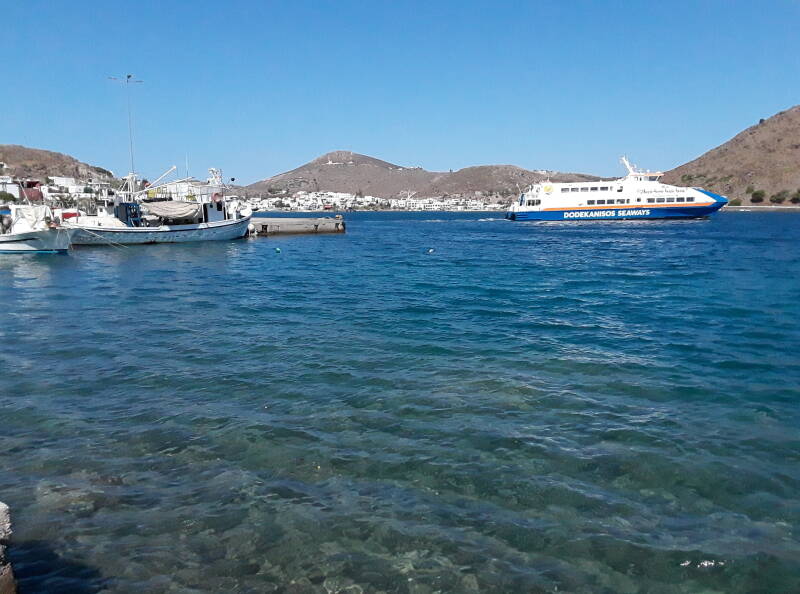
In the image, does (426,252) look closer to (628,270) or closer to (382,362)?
(628,270)

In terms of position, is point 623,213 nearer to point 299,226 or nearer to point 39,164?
point 299,226

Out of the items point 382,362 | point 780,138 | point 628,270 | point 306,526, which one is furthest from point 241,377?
point 780,138

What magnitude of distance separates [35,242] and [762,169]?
626 feet

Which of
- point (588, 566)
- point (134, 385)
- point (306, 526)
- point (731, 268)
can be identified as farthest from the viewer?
point (731, 268)

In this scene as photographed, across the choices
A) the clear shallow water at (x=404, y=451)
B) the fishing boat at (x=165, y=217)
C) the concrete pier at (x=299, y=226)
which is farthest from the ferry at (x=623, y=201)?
the clear shallow water at (x=404, y=451)

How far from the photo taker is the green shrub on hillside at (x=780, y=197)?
148000 millimetres

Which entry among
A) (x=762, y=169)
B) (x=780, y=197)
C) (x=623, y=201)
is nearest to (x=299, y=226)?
(x=623, y=201)

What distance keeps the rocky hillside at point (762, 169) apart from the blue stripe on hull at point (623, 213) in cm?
8388

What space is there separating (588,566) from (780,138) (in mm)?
221724

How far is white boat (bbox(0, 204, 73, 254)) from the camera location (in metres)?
36.6

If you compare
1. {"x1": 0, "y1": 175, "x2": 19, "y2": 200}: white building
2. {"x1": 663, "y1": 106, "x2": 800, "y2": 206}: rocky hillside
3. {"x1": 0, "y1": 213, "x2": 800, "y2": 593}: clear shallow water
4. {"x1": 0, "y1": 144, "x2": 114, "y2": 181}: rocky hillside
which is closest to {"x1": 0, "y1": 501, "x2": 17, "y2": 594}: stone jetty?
{"x1": 0, "y1": 213, "x2": 800, "y2": 593}: clear shallow water

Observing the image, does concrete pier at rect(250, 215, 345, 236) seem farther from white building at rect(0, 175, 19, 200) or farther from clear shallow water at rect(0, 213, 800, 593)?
clear shallow water at rect(0, 213, 800, 593)

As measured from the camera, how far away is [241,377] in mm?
10867

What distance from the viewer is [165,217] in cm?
5150
